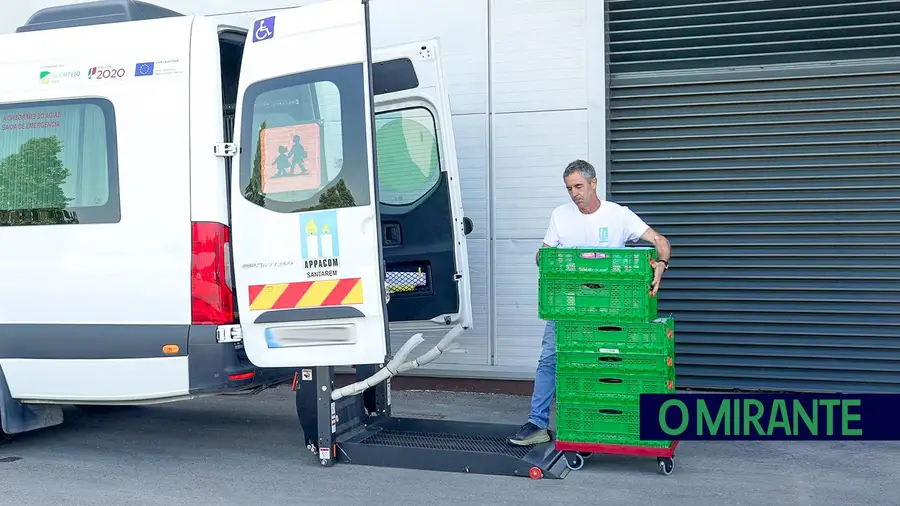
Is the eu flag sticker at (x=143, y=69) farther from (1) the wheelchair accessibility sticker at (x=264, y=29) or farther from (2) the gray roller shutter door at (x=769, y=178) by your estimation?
(2) the gray roller shutter door at (x=769, y=178)

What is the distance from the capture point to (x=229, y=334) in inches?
219

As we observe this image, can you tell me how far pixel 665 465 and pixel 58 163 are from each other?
4136mm

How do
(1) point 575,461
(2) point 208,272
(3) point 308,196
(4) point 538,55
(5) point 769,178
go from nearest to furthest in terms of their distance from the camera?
(3) point 308,196, (2) point 208,272, (1) point 575,461, (5) point 769,178, (4) point 538,55

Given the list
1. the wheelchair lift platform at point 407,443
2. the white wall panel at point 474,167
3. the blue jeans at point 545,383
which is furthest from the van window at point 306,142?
the white wall panel at point 474,167

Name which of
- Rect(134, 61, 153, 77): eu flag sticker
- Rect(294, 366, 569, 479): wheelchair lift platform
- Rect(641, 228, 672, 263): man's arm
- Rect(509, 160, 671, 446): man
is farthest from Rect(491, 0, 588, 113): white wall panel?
Rect(134, 61, 153, 77): eu flag sticker

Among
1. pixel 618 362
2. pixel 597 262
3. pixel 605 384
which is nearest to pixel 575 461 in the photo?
pixel 605 384

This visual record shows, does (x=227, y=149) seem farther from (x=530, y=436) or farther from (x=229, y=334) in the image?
(x=530, y=436)

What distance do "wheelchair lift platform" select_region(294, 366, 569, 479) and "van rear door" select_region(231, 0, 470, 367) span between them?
1.37ft

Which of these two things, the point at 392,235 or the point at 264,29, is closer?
the point at 264,29

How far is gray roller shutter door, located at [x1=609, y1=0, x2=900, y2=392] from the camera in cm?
740

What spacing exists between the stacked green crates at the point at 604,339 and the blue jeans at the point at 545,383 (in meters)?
0.31

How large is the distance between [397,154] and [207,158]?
71.4 inches

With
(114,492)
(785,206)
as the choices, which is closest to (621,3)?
(785,206)

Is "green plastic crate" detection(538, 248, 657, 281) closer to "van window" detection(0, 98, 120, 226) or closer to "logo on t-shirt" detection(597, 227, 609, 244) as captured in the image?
"logo on t-shirt" detection(597, 227, 609, 244)
